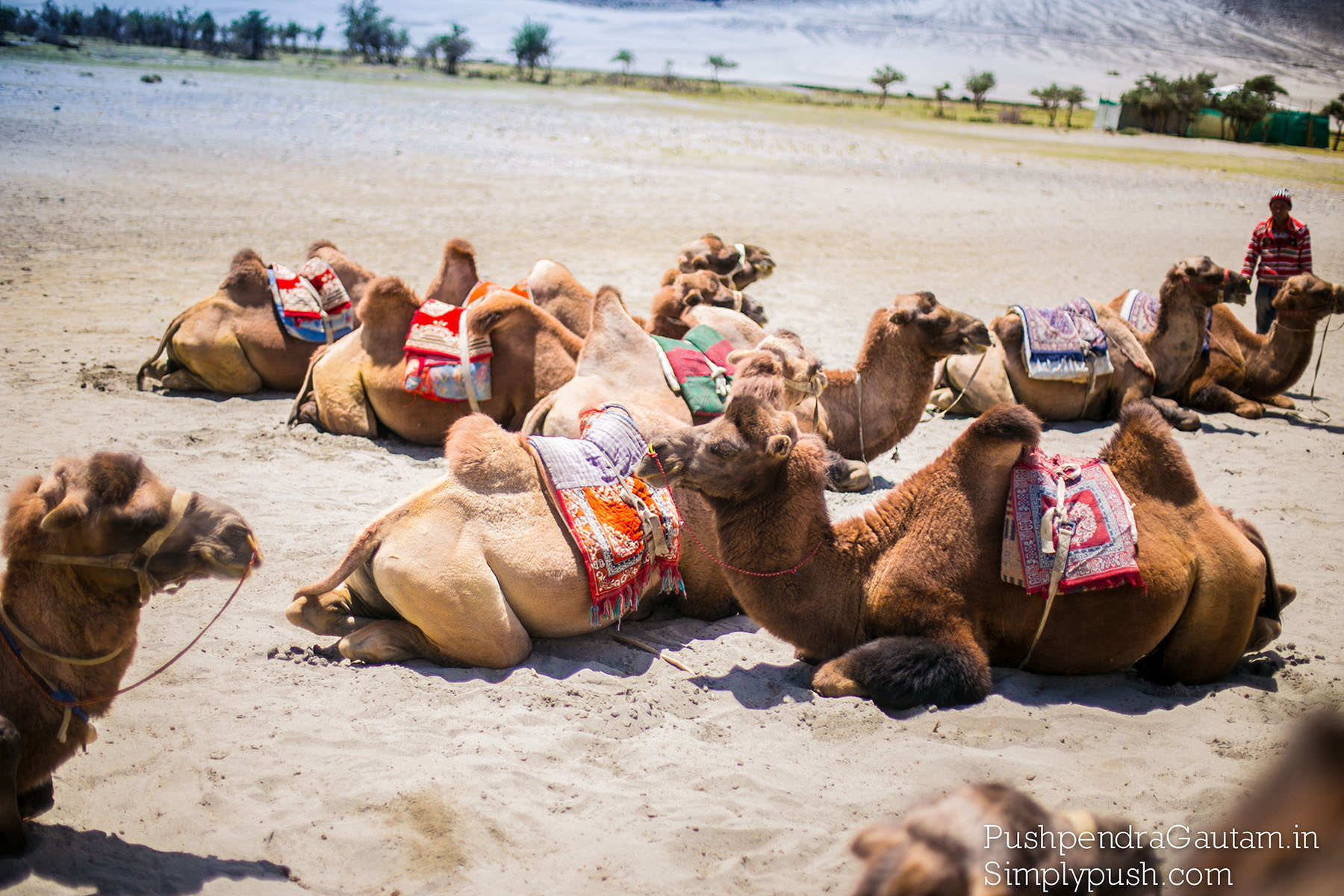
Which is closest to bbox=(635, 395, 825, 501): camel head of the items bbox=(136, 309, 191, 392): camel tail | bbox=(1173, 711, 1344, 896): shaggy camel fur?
bbox=(1173, 711, 1344, 896): shaggy camel fur

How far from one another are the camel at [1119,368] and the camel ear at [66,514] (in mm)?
7326

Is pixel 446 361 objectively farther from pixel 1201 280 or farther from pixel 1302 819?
pixel 1201 280

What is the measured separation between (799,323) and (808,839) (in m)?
9.81

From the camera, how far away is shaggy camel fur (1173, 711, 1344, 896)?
129 cm

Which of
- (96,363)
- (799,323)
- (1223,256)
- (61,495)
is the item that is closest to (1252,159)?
(1223,256)

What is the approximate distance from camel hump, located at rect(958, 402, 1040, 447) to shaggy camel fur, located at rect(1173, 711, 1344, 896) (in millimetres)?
2929

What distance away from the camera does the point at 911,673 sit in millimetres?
4062

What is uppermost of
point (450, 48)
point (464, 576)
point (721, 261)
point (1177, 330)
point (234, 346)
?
point (450, 48)

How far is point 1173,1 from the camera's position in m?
77.7

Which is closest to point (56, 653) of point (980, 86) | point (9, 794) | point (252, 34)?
point (9, 794)

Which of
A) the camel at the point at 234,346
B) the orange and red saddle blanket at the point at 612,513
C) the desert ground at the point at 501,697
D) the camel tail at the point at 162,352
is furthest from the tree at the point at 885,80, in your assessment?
the orange and red saddle blanket at the point at 612,513

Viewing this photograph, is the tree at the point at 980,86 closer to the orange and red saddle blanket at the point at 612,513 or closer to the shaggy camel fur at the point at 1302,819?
the orange and red saddle blanket at the point at 612,513

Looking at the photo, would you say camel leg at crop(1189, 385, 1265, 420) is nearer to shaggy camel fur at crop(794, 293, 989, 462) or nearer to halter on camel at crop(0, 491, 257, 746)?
shaggy camel fur at crop(794, 293, 989, 462)

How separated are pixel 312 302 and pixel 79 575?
6092 millimetres
